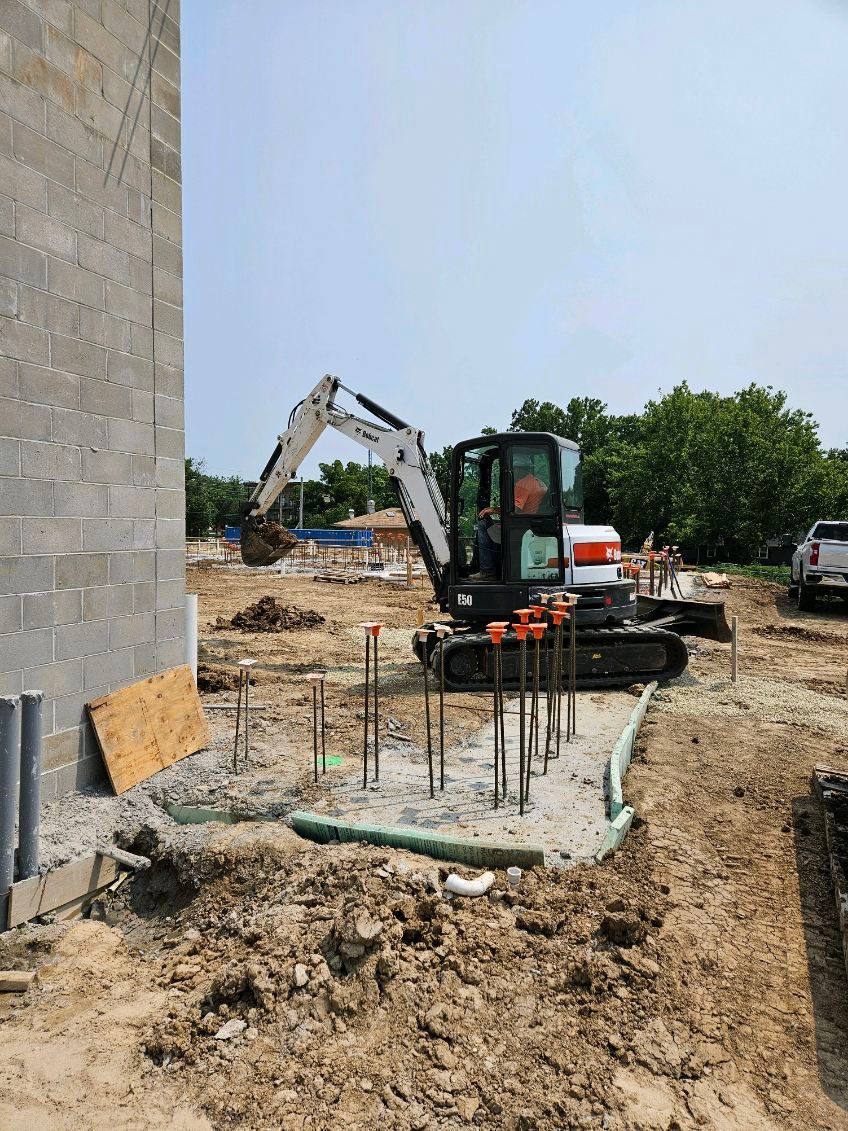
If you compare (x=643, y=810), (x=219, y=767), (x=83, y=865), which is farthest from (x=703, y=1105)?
(x=219, y=767)

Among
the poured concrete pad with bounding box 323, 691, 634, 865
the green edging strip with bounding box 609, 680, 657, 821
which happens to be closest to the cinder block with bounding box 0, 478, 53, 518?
the poured concrete pad with bounding box 323, 691, 634, 865

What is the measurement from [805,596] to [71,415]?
18.0m

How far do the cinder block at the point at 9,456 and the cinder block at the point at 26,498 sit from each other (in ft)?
0.24

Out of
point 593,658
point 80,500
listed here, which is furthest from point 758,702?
point 80,500

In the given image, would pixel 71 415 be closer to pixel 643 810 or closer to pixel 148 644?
pixel 148 644

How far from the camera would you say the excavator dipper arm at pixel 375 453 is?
10.8 metres

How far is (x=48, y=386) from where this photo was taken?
5.20m

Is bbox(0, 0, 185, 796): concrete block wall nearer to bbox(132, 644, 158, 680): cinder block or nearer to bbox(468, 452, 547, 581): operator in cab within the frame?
bbox(132, 644, 158, 680): cinder block

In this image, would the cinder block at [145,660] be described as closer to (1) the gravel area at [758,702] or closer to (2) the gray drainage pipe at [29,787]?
(2) the gray drainage pipe at [29,787]

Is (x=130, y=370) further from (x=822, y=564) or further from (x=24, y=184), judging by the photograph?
(x=822, y=564)

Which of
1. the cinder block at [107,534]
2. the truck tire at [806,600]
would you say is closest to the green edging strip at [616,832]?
the cinder block at [107,534]

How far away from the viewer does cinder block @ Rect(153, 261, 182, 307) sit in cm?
625

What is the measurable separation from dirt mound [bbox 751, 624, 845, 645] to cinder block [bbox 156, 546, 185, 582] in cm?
1205

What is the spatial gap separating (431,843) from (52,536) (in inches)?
133
